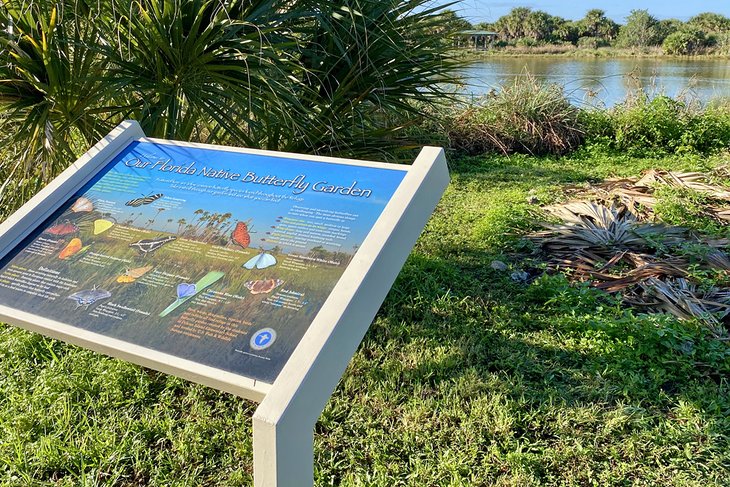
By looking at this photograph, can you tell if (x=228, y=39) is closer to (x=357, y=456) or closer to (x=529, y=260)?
(x=357, y=456)

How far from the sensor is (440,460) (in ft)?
6.95

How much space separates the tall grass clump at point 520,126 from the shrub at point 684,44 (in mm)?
30132

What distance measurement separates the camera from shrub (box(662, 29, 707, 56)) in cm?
3275

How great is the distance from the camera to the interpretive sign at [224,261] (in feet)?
4.42

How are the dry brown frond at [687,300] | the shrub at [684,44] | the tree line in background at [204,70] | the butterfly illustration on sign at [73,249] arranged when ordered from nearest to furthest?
the butterfly illustration on sign at [73,249]
the tree line in background at [204,70]
the dry brown frond at [687,300]
the shrub at [684,44]

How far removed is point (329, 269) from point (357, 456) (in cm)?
97

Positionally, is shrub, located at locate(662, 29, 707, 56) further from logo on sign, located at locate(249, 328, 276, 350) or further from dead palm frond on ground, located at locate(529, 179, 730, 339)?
logo on sign, located at locate(249, 328, 276, 350)

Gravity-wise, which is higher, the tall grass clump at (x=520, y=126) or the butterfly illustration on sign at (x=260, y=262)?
the butterfly illustration on sign at (x=260, y=262)

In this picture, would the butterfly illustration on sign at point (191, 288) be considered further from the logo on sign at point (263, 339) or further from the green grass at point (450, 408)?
the green grass at point (450, 408)

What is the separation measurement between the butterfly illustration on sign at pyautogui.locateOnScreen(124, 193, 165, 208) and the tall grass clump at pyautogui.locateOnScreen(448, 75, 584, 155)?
629 centimetres

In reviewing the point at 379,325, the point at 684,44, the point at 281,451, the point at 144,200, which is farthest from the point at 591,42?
the point at 281,451

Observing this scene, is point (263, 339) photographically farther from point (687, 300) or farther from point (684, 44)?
point (684, 44)

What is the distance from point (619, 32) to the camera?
42.3 metres

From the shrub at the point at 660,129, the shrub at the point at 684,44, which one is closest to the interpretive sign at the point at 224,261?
the shrub at the point at 660,129
